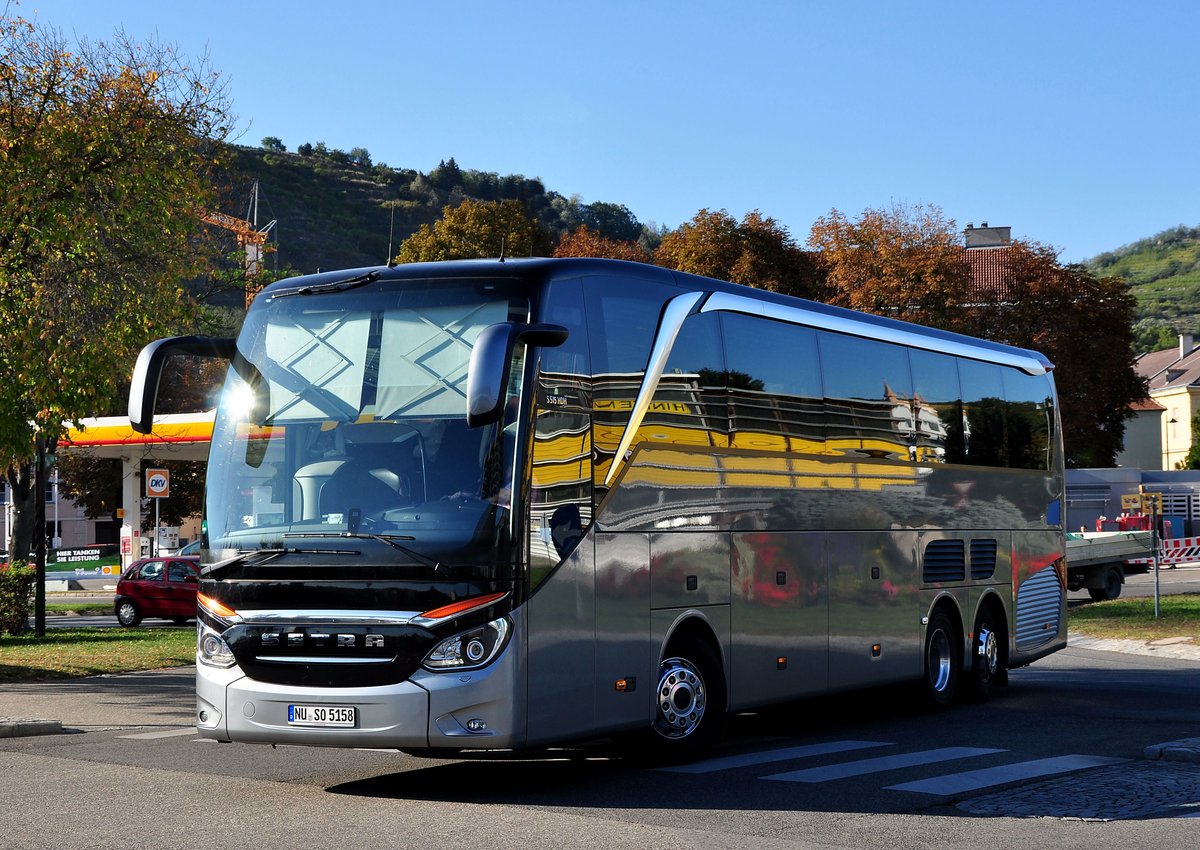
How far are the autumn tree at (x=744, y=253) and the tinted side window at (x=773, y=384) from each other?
42.0 metres

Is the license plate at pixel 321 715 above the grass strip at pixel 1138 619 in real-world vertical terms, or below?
above

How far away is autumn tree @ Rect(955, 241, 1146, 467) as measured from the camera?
56.0 m

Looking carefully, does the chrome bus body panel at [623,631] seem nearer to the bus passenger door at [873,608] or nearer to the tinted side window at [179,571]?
the bus passenger door at [873,608]

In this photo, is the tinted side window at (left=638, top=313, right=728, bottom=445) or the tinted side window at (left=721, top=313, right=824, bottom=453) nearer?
the tinted side window at (left=638, top=313, right=728, bottom=445)

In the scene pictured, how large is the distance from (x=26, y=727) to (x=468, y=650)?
6.53m

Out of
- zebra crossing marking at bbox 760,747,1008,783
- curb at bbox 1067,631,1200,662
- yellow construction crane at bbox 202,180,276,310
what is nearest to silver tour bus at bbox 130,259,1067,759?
zebra crossing marking at bbox 760,747,1008,783

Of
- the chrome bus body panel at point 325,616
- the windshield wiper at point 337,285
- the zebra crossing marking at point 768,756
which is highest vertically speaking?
the windshield wiper at point 337,285

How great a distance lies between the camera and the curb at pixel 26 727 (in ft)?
46.3

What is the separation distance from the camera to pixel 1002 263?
2283 inches

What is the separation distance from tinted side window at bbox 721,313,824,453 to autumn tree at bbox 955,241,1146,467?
42.7m

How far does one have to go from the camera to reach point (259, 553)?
33.2 feet

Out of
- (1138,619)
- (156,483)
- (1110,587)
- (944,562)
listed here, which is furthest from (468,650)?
(156,483)

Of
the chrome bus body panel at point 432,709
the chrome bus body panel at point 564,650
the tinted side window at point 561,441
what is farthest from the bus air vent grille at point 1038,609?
the chrome bus body panel at point 432,709

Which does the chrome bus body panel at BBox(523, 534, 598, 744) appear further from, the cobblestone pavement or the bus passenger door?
the bus passenger door
